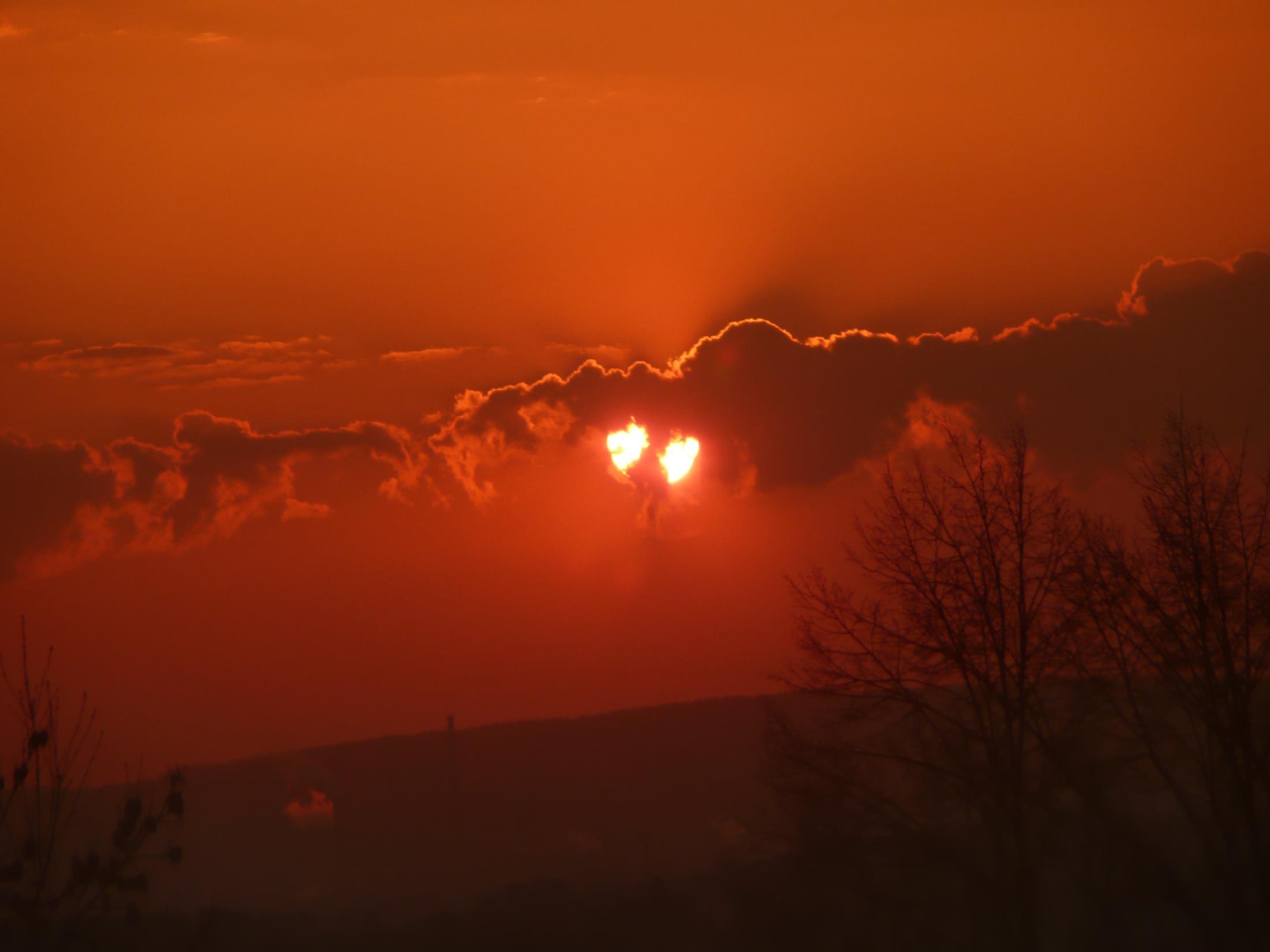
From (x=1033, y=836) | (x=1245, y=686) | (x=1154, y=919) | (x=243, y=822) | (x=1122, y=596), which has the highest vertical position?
(x=243, y=822)

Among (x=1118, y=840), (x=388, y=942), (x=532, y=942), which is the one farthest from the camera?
(x=388, y=942)

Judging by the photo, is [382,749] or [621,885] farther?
[382,749]

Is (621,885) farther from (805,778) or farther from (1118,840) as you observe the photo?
(1118,840)

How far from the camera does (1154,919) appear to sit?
2056cm

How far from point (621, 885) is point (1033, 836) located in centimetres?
1995

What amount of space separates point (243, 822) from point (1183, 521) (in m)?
72.6

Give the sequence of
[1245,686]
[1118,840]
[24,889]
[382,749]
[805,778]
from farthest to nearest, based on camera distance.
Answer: [382,749]
[805,778]
[1118,840]
[1245,686]
[24,889]

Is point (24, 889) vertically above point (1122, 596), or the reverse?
point (1122, 596)

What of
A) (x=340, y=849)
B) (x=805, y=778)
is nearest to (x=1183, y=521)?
(x=805, y=778)

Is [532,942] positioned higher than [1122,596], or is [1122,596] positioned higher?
[1122,596]

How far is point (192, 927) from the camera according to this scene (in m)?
35.3

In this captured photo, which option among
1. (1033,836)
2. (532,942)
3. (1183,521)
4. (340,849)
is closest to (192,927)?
(532,942)

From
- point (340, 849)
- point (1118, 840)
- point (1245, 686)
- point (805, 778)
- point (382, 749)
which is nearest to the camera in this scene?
point (1245, 686)

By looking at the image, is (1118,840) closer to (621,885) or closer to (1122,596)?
(1122,596)
